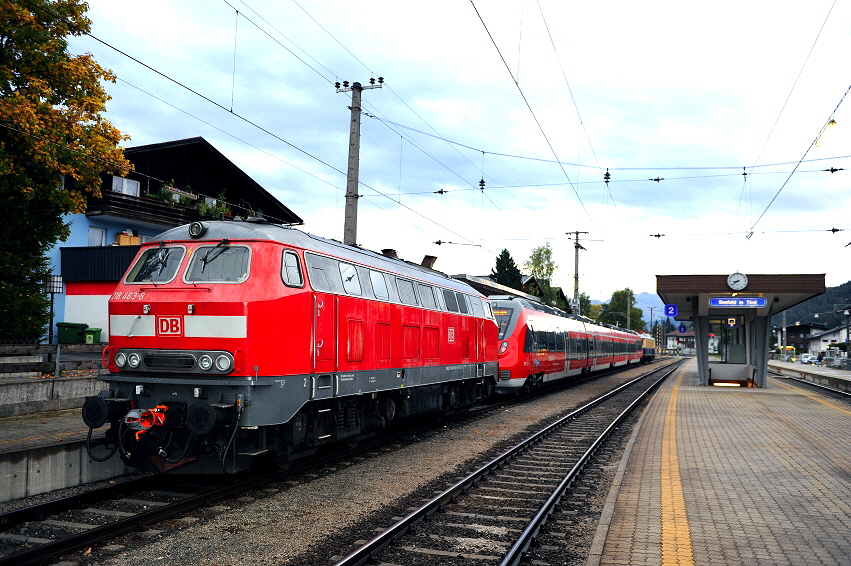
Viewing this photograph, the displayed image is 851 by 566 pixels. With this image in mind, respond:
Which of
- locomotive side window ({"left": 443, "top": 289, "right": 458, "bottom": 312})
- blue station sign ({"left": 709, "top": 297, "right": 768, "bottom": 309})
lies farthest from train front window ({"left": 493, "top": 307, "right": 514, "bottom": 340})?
blue station sign ({"left": 709, "top": 297, "right": 768, "bottom": 309})

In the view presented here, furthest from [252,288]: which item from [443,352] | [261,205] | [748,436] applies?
[261,205]

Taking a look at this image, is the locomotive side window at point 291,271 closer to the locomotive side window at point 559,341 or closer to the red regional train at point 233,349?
the red regional train at point 233,349

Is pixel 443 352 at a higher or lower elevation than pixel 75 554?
higher

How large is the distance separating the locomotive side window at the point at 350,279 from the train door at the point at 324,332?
0.62 metres

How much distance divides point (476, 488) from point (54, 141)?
15.6 meters

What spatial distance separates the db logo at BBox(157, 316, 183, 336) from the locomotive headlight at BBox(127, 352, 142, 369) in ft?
1.37

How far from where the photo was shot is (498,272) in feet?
280

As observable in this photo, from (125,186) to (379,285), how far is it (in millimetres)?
23310

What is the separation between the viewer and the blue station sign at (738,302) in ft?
91.7

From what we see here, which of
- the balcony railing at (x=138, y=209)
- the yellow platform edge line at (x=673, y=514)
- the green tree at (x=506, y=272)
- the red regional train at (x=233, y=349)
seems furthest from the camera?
the green tree at (x=506, y=272)

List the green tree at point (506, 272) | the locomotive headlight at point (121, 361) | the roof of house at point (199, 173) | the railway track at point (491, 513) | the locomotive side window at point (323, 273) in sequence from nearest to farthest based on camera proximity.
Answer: the railway track at point (491, 513), the locomotive headlight at point (121, 361), the locomotive side window at point (323, 273), the roof of house at point (199, 173), the green tree at point (506, 272)

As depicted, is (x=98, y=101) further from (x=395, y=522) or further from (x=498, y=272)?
(x=498, y=272)

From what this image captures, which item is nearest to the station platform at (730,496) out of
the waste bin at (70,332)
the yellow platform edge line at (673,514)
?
the yellow platform edge line at (673,514)

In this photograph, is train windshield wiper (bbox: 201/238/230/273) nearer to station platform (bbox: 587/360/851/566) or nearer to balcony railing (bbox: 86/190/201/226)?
station platform (bbox: 587/360/851/566)
